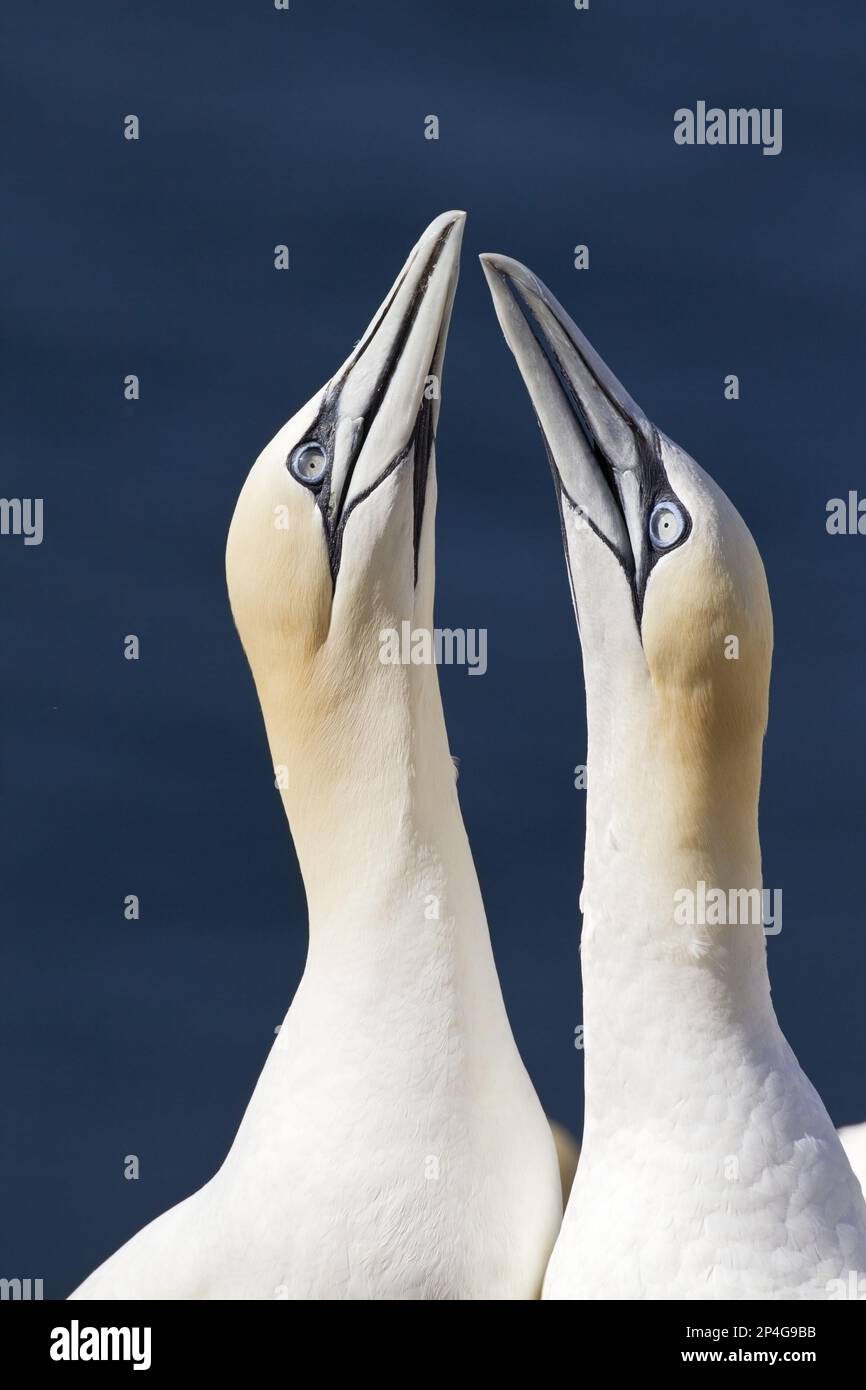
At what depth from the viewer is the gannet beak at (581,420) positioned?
5.87 metres

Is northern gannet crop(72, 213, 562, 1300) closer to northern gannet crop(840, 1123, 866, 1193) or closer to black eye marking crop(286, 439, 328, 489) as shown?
black eye marking crop(286, 439, 328, 489)

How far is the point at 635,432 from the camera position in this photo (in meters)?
5.93

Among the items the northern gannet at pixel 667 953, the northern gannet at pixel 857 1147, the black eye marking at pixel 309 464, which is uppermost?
the black eye marking at pixel 309 464

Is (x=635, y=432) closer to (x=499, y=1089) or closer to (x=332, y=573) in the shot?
(x=332, y=573)

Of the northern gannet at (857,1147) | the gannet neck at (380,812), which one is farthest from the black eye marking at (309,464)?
the northern gannet at (857,1147)

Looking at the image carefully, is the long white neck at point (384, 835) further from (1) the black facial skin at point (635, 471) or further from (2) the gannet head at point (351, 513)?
(1) the black facial skin at point (635, 471)

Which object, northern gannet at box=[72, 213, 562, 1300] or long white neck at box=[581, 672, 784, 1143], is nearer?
long white neck at box=[581, 672, 784, 1143]

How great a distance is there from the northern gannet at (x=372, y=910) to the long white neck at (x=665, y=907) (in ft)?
1.28

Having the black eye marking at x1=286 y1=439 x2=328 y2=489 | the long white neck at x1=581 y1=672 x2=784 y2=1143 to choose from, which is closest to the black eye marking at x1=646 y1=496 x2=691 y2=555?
the long white neck at x1=581 y1=672 x2=784 y2=1143

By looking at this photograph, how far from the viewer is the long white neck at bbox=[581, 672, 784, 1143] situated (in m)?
5.83

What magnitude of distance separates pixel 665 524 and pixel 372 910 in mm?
1149

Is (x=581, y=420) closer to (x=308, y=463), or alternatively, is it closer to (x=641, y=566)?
(x=641, y=566)

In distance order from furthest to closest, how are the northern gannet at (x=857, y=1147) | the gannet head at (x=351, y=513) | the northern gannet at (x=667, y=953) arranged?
the northern gannet at (x=857, y=1147)
the gannet head at (x=351, y=513)
the northern gannet at (x=667, y=953)

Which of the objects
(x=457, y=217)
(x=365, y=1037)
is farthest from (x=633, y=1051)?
(x=457, y=217)
